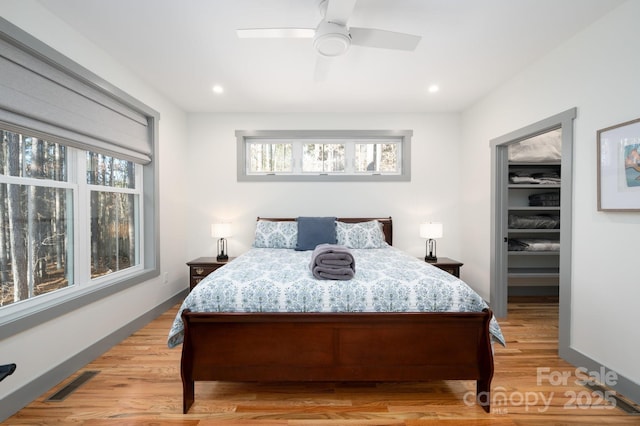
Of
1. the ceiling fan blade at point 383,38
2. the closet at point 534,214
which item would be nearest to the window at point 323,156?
the closet at point 534,214

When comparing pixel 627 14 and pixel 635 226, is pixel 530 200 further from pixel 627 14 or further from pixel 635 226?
pixel 627 14

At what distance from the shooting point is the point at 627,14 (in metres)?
1.82

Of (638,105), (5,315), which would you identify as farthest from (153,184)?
(638,105)

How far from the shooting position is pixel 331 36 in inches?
67.6

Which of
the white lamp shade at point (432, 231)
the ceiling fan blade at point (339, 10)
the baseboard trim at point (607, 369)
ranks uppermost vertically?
the ceiling fan blade at point (339, 10)

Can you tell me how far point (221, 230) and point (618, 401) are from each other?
12.2 feet

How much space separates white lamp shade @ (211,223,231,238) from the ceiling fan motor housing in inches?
96.4

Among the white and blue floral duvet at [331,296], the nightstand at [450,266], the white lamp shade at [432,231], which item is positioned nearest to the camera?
the white and blue floral duvet at [331,296]

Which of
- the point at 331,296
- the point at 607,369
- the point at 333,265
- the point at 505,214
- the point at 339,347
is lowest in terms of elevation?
the point at 607,369

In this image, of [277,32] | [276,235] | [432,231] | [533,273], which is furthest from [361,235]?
[277,32]

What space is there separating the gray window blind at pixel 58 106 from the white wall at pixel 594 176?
3804 millimetres

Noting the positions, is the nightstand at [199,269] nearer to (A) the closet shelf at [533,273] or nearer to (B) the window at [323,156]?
(B) the window at [323,156]

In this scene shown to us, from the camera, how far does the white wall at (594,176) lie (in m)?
1.82

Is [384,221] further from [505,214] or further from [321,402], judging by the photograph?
[321,402]
